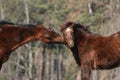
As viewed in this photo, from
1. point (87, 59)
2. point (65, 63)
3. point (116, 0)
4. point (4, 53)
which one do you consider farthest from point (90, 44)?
point (65, 63)

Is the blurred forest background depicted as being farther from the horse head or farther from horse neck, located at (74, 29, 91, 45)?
the horse head

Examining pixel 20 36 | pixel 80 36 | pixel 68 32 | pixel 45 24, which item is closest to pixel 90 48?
pixel 80 36

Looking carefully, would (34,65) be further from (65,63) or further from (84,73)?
(84,73)

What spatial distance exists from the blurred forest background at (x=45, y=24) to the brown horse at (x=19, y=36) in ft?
84.3

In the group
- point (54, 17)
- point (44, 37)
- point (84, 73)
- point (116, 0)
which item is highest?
point (44, 37)

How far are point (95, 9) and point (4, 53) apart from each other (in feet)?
89.9

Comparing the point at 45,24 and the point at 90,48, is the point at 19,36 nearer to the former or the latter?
the point at 90,48

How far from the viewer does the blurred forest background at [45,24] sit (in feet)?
113

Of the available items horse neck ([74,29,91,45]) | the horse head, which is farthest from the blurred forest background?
the horse head

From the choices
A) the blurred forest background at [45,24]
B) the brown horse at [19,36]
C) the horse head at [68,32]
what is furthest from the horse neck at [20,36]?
the blurred forest background at [45,24]

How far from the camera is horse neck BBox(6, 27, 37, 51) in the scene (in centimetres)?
754

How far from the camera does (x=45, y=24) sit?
37.1 meters

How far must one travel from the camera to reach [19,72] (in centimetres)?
3791

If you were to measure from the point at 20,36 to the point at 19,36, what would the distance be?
0.7 inches
